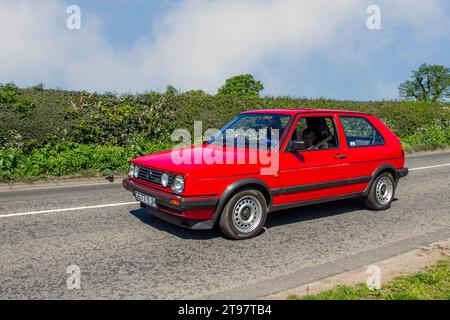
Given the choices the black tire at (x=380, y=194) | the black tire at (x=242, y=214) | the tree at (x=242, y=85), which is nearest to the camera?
the black tire at (x=242, y=214)

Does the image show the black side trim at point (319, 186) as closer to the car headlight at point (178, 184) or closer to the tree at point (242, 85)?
the car headlight at point (178, 184)

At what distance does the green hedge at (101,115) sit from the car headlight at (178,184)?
26.8 ft

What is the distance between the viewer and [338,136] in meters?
6.54

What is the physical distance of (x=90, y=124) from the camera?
1272cm

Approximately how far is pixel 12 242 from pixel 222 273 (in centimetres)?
294

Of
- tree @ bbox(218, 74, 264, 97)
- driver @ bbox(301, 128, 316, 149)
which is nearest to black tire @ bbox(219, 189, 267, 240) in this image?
driver @ bbox(301, 128, 316, 149)

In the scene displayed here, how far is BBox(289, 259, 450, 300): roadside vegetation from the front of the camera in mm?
3717

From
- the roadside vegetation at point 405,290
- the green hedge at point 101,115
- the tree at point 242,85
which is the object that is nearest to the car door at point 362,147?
the roadside vegetation at point 405,290

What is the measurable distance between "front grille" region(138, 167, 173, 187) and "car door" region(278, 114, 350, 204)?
1.65 m

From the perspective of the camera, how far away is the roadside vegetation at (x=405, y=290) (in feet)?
12.2

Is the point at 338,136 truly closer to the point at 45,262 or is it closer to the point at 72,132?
the point at 45,262

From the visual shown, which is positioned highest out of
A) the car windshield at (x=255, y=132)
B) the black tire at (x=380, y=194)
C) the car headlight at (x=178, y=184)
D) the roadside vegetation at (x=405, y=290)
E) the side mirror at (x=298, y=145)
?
the car windshield at (x=255, y=132)

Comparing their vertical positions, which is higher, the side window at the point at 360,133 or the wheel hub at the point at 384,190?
the side window at the point at 360,133
